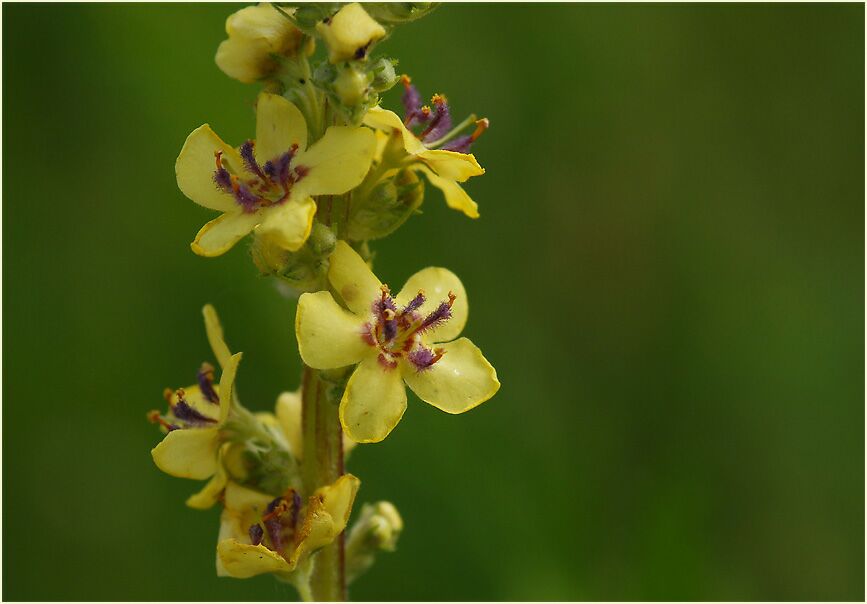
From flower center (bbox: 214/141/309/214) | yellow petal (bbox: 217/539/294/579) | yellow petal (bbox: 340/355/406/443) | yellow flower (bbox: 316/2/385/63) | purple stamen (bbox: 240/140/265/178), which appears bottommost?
yellow petal (bbox: 217/539/294/579)

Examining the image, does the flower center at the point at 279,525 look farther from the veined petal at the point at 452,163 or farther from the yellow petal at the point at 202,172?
the veined petal at the point at 452,163

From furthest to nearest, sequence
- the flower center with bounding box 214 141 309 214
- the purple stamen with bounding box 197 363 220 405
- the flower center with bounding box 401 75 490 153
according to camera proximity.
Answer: the purple stamen with bounding box 197 363 220 405, the flower center with bounding box 401 75 490 153, the flower center with bounding box 214 141 309 214

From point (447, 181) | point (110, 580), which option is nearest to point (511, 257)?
point (110, 580)

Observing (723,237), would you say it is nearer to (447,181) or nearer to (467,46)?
(467,46)

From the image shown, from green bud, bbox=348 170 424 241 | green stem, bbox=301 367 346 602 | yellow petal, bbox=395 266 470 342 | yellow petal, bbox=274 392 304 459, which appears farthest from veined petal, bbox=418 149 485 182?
yellow petal, bbox=274 392 304 459

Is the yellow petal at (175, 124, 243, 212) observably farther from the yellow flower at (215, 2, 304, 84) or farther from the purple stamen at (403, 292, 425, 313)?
the purple stamen at (403, 292, 425, 313)

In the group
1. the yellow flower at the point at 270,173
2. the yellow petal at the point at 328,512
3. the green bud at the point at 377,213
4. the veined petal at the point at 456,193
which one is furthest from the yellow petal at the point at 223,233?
the yellow petal at the point at 328,512

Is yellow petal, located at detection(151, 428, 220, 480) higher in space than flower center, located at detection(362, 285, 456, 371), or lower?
lower
